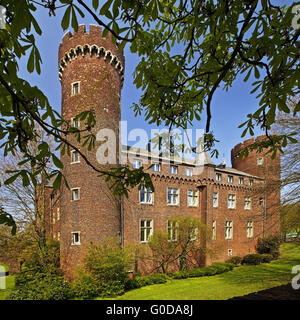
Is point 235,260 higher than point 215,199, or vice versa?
point 215,199

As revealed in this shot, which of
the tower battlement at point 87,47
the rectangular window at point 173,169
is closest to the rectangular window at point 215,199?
the rectangular window at point 173,169

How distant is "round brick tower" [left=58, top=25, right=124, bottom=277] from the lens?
15.2 metres

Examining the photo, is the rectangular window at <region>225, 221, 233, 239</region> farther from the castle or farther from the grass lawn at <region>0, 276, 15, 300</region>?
the grass lawn at <region>0, 276, 15, 300</region>

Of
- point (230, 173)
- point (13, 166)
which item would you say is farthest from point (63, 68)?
point (230, 173)

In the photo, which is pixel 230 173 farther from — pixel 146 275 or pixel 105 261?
pixel 105 261

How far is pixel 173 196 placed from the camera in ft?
70.7

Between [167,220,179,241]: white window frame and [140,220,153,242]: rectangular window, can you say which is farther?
[167,220,179,241]: white window frame

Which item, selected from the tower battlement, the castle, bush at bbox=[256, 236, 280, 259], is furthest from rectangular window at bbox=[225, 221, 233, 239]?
the tower battlement

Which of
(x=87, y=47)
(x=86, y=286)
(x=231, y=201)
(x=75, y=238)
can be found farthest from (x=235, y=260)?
(x=87, y=47)

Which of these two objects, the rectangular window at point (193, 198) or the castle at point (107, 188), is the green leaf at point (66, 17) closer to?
the castle at point (107, 188)

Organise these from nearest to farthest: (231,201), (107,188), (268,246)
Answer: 1. (107,188)
2. (231,201)
3. (268,246)

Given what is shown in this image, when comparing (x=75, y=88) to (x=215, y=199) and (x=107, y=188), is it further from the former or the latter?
(x=215, y=199)

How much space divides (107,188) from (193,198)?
34.6 ft

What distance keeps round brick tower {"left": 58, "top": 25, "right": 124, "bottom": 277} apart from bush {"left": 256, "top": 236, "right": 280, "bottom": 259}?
2117cm
